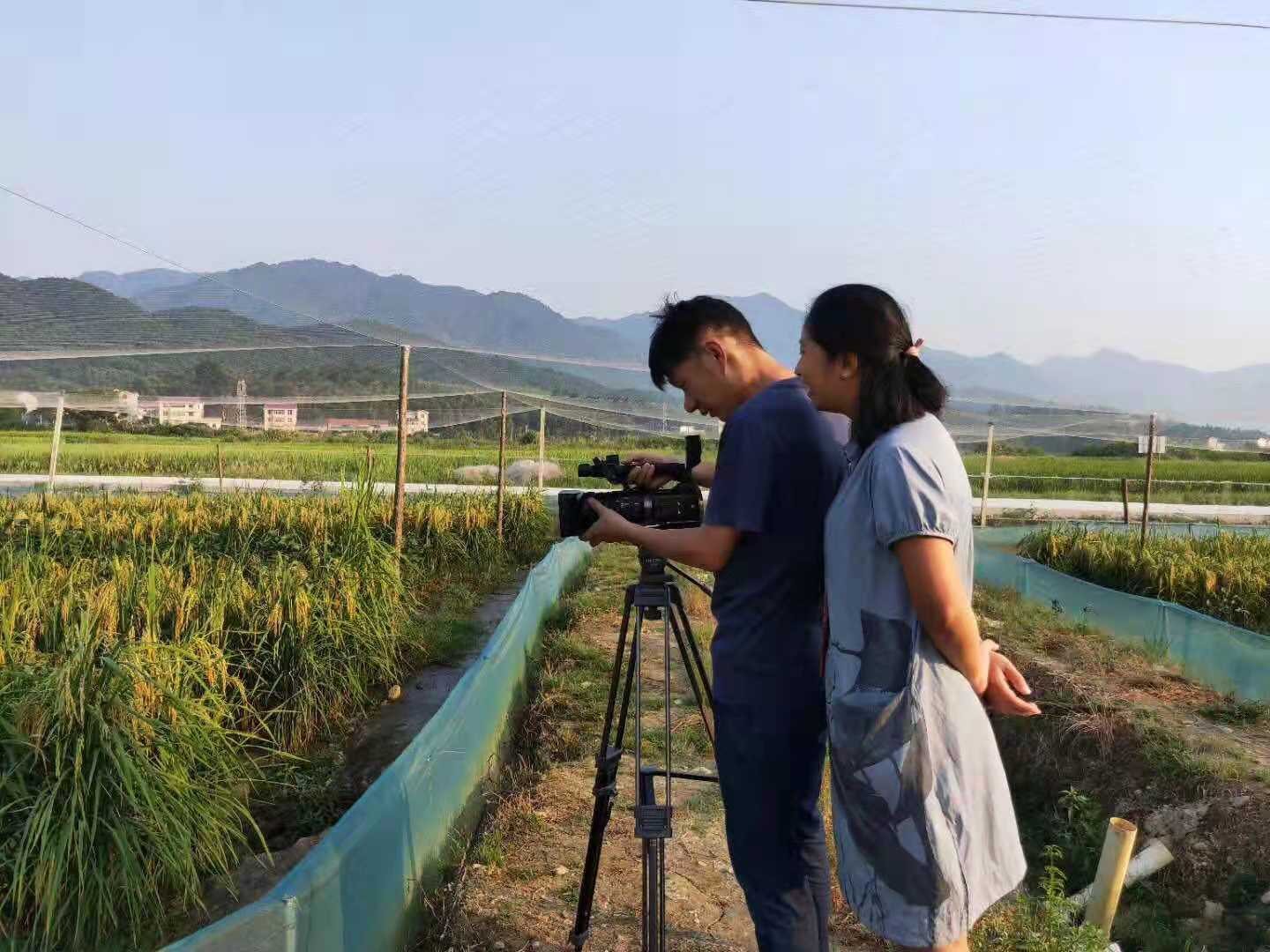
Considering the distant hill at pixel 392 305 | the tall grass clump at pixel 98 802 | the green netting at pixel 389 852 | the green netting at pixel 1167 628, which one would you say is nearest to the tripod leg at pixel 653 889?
the green netting at pixel 389 852

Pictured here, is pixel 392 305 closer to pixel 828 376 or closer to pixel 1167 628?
pixel 1167 628

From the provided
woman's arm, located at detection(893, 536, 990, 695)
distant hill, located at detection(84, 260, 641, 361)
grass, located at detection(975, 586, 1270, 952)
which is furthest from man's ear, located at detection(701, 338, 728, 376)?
distant hill, located at detection(84, 260, 641, 361)

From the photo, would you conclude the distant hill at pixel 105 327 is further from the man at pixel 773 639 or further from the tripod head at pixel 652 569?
the man at pixel 773 639

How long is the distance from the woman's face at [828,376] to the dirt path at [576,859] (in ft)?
Result: 4.78

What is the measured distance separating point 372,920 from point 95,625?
1.88 meters

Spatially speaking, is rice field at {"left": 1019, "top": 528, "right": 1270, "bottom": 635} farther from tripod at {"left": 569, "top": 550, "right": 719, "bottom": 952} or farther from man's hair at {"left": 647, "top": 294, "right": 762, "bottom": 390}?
man's hair at {"left": 647, "top": 294, "right": 762, "bottom": 390}

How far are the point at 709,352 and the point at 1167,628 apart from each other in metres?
4.53

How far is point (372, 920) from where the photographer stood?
1.91m

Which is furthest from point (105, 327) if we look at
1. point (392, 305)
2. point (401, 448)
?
point (392, 305)

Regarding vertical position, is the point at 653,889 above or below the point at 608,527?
below

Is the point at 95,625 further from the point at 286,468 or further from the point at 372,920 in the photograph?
the point at 286,468

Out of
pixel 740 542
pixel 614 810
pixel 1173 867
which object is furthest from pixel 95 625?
pixel 1173 867

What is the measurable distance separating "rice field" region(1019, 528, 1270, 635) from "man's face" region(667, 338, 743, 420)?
5774mm

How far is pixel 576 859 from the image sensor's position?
2.64m
